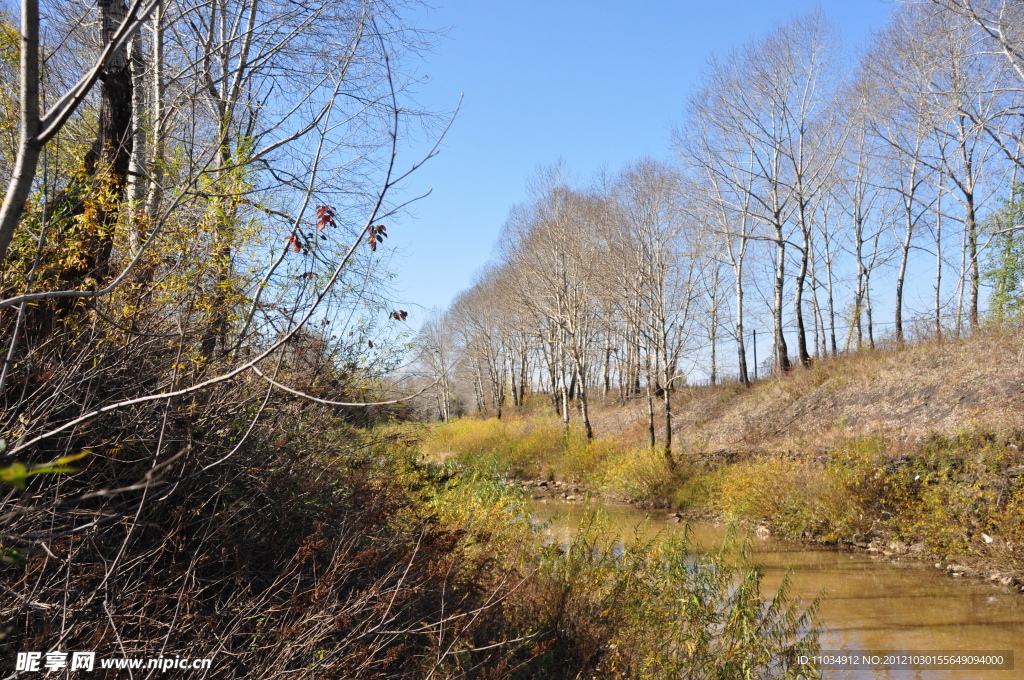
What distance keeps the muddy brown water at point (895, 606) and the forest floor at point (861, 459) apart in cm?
61

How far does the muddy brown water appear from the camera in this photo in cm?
713

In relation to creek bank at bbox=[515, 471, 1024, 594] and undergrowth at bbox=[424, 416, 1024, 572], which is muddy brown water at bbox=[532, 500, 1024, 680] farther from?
undergrowth at bbox=[424, 416, 1024, 572]

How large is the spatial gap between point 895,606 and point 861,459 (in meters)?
3.70

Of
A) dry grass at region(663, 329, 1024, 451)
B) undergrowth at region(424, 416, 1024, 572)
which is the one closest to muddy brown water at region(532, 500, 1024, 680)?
undergrowth at region(424, 416, 1024, 572)

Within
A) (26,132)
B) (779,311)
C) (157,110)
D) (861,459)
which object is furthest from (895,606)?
(779,311)

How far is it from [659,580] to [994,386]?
11.2 metres

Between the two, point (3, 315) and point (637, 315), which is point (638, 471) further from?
point (3, 315)

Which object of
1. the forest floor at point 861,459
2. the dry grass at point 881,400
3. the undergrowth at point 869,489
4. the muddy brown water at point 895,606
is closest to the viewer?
the muddy brown water at point 895,606

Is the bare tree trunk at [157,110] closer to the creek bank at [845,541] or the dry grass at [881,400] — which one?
the creek bank at [845,541]

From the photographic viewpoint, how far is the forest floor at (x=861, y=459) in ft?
33.2

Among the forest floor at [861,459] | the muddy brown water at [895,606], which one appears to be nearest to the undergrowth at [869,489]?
the forest floor at [861,459]

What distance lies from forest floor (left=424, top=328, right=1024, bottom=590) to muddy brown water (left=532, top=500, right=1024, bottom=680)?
24.0 inches

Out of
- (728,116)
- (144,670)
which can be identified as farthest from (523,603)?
(728,116)

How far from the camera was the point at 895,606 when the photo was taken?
28.2ft
